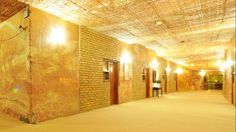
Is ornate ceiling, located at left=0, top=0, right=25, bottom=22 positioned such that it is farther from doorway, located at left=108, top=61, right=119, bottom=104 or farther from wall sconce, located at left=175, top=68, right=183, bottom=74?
wall sconce, located at left=175, top=68, right=183, bottom=74

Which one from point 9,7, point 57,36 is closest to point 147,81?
point 57,36

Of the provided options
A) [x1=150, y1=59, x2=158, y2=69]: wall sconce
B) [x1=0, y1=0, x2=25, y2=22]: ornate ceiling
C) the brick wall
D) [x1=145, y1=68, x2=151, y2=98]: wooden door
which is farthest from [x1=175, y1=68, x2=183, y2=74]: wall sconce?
[x1=0, y1=0, x2=25, y2=22]: ornate ceiling

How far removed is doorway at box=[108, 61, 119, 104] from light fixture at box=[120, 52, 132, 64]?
1.81ft

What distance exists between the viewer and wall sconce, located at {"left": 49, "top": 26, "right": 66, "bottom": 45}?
19.0ft

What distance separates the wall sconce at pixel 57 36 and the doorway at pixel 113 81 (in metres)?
3.08

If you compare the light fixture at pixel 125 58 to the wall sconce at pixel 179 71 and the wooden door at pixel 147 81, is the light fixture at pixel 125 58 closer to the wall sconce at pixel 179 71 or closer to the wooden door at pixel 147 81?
the wooden door at pixel 147 81

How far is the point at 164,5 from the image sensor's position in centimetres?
544

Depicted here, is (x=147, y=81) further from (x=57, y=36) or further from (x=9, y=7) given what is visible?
(x=9, y=7)

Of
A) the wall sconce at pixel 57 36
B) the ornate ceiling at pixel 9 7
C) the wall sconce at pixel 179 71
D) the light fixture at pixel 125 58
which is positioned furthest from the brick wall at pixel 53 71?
the wall sconce at pixel 179 71

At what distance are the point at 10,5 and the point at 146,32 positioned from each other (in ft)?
15.8

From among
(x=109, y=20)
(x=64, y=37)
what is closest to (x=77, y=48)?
(x=64, y=37)

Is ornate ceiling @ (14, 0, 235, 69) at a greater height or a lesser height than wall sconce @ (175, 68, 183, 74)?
greater

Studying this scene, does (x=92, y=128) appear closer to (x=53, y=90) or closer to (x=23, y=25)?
(x=53, y=90)

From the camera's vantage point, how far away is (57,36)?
234 inches
